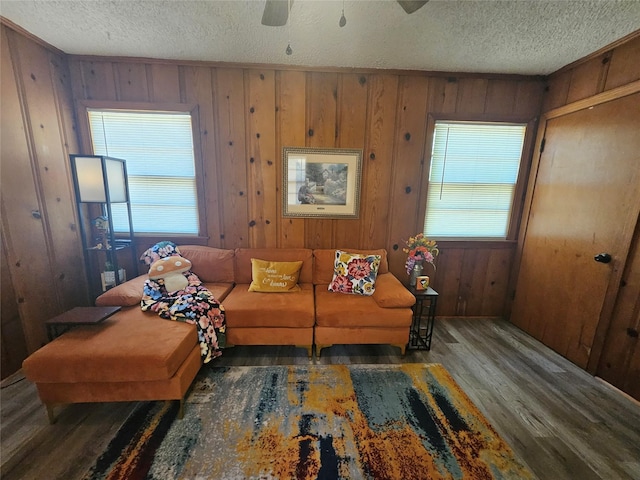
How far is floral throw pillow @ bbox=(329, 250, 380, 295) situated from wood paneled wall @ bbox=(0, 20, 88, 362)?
257 cm

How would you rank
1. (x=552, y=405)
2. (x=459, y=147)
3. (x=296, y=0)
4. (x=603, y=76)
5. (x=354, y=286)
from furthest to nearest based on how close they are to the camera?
(x=459, y=147)
(x=354, y=286)
(x=603, y=76)
(x=552, y=405)
(x=296, y=0)

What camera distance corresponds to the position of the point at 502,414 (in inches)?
68.8

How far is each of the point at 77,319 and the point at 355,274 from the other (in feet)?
7.08

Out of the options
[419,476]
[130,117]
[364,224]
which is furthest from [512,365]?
[130,117]

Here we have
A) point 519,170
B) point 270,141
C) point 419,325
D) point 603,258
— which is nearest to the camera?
point 603,258

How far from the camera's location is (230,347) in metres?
2.37

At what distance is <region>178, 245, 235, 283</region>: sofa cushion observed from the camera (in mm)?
2646

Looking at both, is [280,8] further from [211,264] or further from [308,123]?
[211,264]

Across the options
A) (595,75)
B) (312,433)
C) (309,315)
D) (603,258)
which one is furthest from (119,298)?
(595,75)

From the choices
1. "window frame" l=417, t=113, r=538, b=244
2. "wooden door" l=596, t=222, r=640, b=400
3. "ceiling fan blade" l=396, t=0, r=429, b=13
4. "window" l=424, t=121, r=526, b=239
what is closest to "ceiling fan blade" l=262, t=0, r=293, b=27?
"ceiling fan blade" l=396, t=0, r=429, b=13

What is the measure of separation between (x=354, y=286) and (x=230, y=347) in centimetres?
131

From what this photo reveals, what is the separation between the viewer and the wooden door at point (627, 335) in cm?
189

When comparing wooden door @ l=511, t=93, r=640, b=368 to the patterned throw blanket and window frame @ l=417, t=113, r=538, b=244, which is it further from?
the patterned throw blanket

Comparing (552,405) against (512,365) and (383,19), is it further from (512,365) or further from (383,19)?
(383,19)
